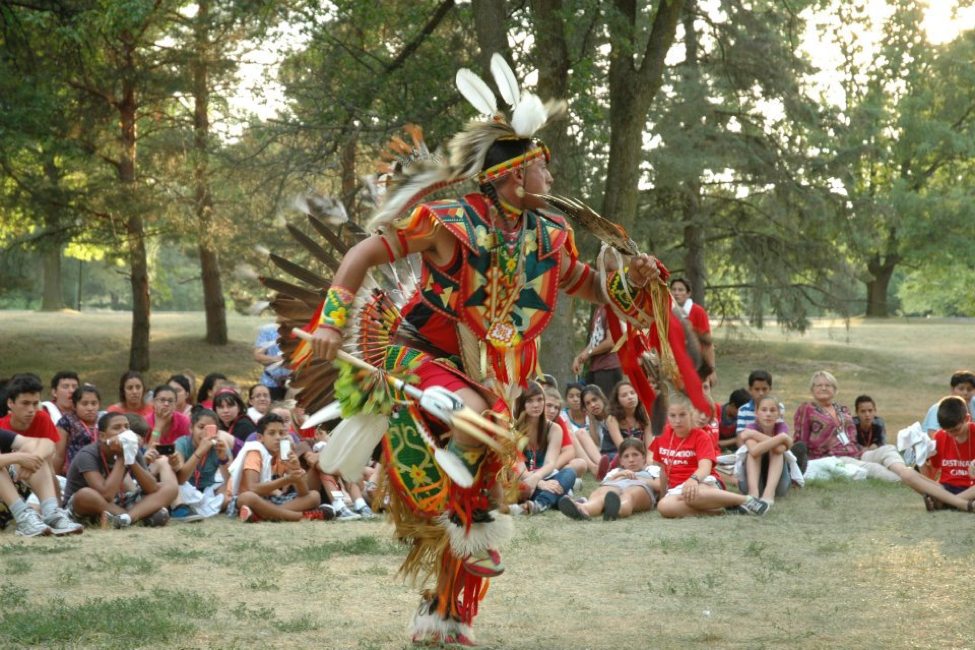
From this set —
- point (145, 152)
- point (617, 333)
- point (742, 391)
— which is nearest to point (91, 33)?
point (145, 152)

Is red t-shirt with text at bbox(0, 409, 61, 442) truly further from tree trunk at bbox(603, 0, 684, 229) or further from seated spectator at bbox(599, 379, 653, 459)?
tree trunk at bbox(603, 0, 684, 229)

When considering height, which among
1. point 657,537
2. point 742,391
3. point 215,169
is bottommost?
point 657,537

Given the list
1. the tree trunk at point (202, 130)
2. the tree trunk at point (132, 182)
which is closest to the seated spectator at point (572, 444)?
the tree trunk at point (202, 130)

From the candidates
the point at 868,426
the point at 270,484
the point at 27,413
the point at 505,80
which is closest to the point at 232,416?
the point at 270,484

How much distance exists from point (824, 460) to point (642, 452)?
6.15 feet

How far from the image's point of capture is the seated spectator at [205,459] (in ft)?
25.4

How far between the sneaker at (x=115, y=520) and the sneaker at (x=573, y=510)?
286 centimetres

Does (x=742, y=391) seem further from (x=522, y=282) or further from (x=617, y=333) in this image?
(x=522, y=282)

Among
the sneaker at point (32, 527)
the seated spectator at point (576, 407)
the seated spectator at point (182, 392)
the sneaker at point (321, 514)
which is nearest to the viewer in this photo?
the sneaker at point (32, 527)

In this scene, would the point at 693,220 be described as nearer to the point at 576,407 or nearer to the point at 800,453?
the point at 576,407

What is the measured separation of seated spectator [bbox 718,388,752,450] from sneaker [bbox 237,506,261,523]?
13.2 ft

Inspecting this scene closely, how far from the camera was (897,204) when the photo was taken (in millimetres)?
23141

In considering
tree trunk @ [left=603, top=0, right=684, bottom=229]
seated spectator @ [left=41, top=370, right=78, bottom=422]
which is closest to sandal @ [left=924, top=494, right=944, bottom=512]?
tree trunk @ [left=603, top=0, right=684, bottom=229]

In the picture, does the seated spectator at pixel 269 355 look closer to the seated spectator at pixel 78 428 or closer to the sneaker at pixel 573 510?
the seated spectator at pixel 78 428
